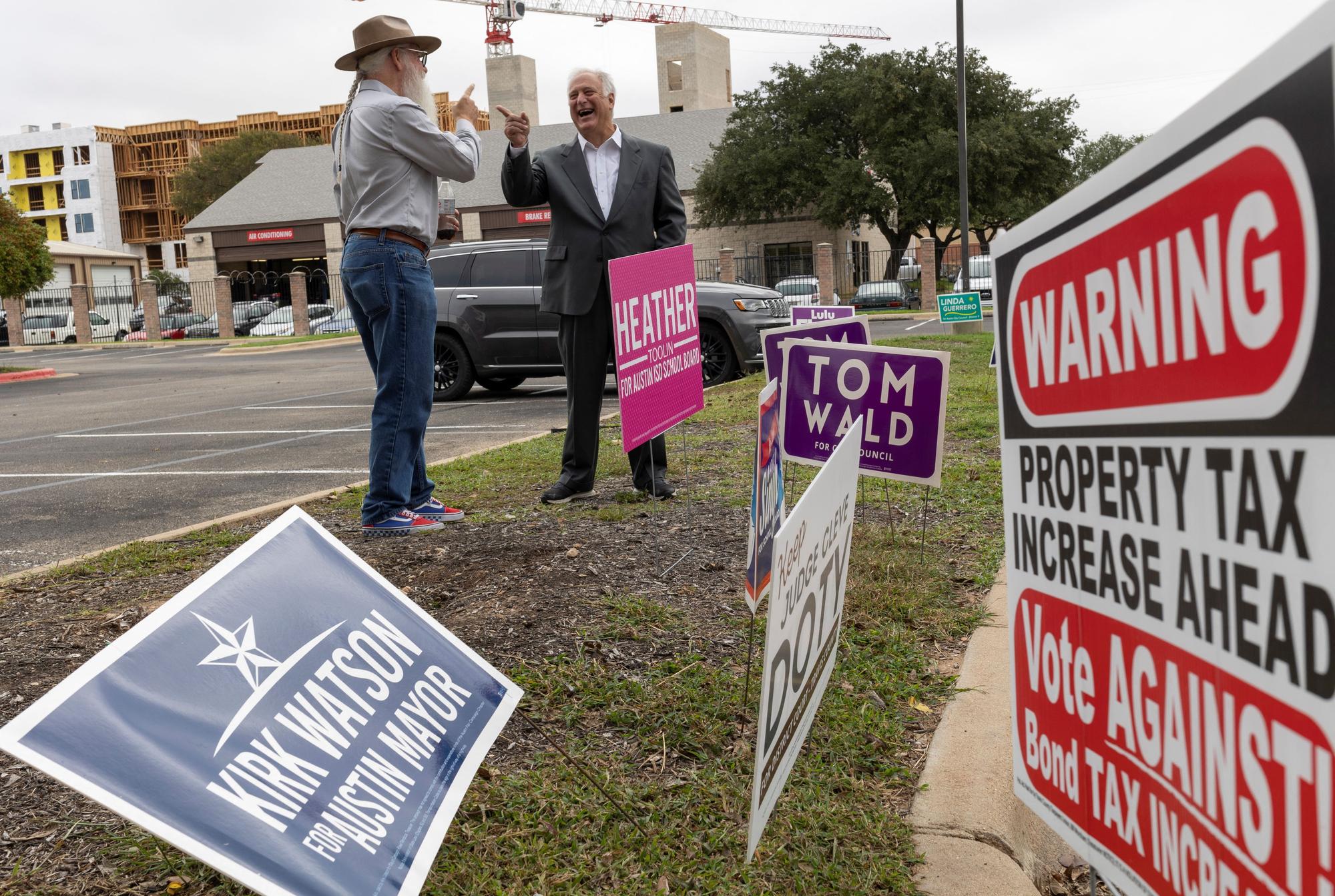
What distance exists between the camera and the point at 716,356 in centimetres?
1246

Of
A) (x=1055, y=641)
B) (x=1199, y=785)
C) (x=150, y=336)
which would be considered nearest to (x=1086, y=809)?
(x=1055, y=641)

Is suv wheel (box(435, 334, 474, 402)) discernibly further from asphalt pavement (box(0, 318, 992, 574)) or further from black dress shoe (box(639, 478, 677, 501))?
black dress shoe (box(639, 478, 677, 501))

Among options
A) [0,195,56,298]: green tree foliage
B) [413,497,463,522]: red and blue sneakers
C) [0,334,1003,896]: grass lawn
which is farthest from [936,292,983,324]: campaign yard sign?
[0,195,56,298]: green tree foliage

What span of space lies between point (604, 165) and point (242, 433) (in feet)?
19.4

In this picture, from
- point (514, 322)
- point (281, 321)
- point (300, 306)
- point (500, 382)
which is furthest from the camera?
point (281, 321)

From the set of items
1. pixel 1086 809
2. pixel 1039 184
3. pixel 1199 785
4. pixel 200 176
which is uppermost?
pixel 200 176

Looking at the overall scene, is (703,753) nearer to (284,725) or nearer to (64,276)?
(284,725)

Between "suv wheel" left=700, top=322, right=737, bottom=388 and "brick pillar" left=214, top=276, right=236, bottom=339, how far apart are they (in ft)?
107

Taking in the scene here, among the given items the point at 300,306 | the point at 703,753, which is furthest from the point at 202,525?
the point at 300,306

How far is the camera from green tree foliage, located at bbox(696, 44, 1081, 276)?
40.7m

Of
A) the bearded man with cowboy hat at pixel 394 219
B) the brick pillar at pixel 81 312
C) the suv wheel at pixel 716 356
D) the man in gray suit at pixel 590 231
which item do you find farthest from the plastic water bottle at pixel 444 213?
the brick pillar at pixel 81 312

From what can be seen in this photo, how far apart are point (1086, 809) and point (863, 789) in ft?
3.40

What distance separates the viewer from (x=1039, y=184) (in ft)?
135

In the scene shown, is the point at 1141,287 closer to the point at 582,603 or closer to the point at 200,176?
the point at 582,603
